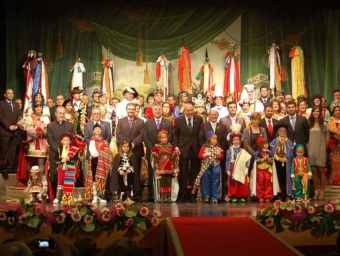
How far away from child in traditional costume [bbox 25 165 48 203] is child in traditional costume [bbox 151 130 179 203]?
1.64m

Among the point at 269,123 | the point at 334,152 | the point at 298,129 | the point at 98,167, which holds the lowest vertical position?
the point at 98,167

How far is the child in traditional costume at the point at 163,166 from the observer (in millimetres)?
10211

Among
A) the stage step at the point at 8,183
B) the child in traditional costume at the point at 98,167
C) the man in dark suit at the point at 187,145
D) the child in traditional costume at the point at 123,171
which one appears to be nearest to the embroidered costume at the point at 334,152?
the man in dark suit at the point at 187,145

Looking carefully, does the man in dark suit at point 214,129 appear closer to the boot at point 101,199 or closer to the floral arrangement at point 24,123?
the boot at point 101,199

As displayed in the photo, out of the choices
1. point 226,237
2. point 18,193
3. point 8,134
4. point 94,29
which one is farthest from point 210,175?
point 94,29

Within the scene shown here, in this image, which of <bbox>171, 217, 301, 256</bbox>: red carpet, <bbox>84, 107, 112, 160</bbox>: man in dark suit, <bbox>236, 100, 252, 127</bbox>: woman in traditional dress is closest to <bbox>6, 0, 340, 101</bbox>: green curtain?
<bbox>236, 100, 252, 127</bbox>: woman in traditional dress

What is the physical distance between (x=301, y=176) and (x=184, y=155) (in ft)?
5.78

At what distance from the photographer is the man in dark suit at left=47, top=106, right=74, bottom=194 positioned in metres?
10.2

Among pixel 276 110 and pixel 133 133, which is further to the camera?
pixel 276 110

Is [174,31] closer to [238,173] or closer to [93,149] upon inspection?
[93,149]

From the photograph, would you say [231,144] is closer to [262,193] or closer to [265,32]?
[262,193]

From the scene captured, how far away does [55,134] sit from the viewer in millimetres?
10273

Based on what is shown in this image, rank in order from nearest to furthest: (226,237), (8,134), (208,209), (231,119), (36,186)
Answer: (226,237) < (208,209) < (36,186) < (231,119) < (8,134)

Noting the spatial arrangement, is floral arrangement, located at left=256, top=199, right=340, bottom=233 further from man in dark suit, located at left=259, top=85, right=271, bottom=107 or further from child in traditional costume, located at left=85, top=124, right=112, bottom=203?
man in dark suit, located at left=259, top=85, right=271, bottom=107
